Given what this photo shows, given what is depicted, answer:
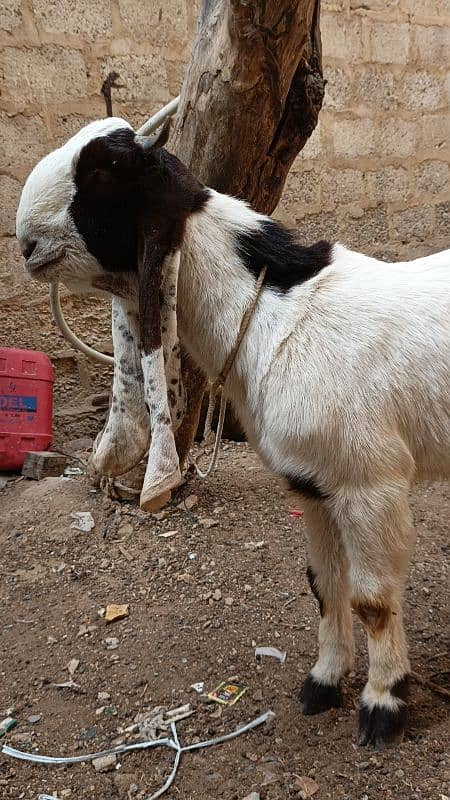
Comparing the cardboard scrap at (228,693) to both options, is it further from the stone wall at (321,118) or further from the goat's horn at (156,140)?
the stone wall at (321,118)

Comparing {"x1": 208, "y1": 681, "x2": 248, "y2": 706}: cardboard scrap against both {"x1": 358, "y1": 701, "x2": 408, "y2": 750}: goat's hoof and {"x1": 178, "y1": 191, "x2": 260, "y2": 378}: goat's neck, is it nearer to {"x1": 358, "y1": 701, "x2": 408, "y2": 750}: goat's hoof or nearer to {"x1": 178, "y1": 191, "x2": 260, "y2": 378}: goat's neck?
{"x1": 358, "y1": 701, "x2": 408, "y2": 750}: goat's hoof

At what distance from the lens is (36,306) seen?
4.03m

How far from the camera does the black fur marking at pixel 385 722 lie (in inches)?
66.7

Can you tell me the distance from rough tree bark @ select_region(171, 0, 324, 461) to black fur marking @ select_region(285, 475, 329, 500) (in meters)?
1.11

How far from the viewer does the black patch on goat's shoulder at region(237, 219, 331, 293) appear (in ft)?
5.49

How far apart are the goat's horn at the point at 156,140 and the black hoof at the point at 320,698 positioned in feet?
4.82

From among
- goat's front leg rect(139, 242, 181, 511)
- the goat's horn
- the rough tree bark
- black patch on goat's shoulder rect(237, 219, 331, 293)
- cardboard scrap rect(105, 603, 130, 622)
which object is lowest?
cardboard scrap rect(105, 603, 130, 622)

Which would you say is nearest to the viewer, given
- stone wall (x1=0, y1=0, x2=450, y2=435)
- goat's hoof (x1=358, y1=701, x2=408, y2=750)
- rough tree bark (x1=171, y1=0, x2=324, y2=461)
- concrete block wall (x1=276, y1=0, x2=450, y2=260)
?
goat's hoof (x1=358, y1=701, x2=408, y2=750)

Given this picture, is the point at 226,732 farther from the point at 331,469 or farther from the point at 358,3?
the point at 358,3

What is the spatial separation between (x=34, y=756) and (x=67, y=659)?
1.34 feet

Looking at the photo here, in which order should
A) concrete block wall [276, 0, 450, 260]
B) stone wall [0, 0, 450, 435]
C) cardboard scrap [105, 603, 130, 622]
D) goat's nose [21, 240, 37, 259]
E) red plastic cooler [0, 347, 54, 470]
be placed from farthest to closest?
concrete block wall [276, 0, 450, 260], stone wall [0, 0, 450, 435], red plastic cooler [0, 347, 54, 470], cardboard scrap [105, 603, 130, 622], goat's nose [21, 240, 37, 259]

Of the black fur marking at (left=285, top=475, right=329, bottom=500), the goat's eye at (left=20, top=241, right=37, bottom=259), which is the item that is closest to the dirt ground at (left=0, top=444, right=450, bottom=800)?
the black fur marking at (left=285, top=475, right=329, bottom=500)

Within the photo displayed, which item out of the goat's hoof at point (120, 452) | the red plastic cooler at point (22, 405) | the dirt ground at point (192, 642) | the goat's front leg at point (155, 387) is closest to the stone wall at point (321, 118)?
the red plastic cooler at point (22, 405)

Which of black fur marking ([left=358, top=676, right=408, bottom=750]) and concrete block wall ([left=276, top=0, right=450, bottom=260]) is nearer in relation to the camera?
black fur marking ([left=358, top=676, right=408, bottom=750])
